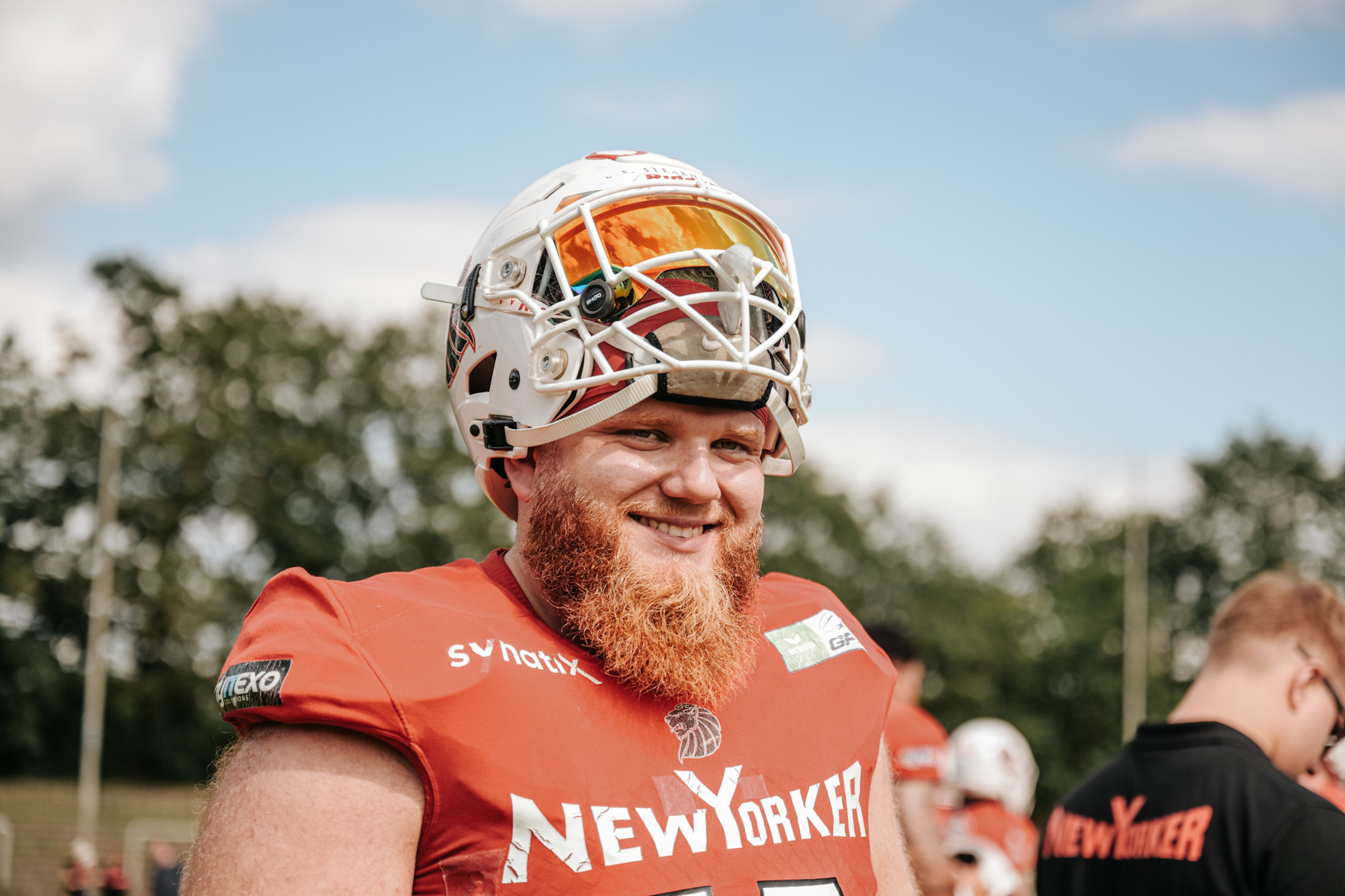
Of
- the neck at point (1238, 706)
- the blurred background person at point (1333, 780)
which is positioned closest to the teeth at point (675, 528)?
the neck at point (1238, 706)

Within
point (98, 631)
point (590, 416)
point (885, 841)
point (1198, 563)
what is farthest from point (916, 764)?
point (1198, 563)

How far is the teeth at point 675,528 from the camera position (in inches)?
87.4

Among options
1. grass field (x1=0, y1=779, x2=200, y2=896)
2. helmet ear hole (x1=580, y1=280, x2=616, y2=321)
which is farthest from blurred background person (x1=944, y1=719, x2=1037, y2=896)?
grass field (x1=0, y1=779, x2=200, y2=896)

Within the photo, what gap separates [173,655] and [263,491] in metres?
5.89

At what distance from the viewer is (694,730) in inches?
83.9

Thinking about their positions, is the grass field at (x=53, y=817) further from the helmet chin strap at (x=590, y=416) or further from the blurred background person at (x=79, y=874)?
the helmet chin strap at (x=590, y=416)

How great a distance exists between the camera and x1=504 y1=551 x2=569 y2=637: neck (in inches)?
88.8

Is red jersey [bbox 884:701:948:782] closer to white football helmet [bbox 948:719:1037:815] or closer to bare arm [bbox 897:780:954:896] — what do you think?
bare arm [bbox 897:780:954:896]

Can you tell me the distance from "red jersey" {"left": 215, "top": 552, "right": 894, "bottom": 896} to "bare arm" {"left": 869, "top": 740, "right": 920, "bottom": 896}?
11cm

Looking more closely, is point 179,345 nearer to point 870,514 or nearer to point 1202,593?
point 870,514

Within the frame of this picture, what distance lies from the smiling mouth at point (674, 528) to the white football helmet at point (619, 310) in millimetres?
194

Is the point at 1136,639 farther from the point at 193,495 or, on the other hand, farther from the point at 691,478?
the point at 691,478

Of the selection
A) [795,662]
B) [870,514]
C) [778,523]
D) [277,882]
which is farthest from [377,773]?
[870,514]

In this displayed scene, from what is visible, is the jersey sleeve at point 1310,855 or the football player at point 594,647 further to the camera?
the jersey sleeve at point 1310,855
